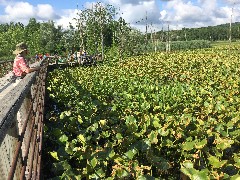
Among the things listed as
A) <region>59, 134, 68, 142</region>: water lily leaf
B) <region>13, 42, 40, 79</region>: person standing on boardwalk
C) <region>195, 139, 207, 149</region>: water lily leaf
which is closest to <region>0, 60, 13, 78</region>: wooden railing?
<region>13, 42, 40, 79</region>: person standing on boardwalk

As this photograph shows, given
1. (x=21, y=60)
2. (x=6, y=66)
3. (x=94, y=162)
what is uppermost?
(x=21, y=60)

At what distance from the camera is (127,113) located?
6.94 meters

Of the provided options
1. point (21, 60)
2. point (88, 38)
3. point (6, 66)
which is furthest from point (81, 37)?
point (21, 60)

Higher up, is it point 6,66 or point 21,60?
point 21,60

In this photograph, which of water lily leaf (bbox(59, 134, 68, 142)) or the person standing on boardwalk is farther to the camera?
the person standing on boardwalk

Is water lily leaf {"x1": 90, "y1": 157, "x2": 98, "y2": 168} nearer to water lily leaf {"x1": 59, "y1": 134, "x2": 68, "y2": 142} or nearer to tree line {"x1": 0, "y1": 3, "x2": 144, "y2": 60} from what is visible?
water lily leaf {"x1": 59, "y1": 134, "x2": 68, "y2": 142}

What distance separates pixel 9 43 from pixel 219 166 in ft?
277

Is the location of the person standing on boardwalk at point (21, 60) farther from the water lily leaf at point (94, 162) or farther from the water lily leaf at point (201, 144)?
the water lily leaf at point (201, 144)

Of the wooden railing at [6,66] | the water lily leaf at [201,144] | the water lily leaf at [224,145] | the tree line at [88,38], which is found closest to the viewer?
the water lily leaf at [201,144]

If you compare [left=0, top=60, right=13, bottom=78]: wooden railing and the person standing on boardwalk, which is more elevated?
the person standing on boardwalk

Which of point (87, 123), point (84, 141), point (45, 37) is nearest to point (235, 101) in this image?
point (87, 123)

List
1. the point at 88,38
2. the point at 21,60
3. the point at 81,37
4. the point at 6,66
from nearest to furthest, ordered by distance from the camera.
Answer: the point at 21,60 → the point at 6,66 → the point at 81,37 → the point at 88,38

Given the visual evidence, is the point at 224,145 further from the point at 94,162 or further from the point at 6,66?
the point at 6,66

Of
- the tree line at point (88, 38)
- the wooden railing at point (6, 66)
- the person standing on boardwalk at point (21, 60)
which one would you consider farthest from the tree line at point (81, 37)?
the person standing on boardwalk at point (21, 60)
